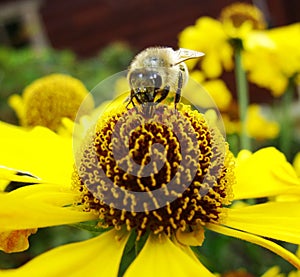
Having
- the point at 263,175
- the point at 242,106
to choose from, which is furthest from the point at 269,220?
the point at 242,106

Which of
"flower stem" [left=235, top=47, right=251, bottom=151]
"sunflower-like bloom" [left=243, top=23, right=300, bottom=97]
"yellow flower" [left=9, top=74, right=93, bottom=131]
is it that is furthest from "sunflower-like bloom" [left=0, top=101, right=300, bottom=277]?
→ "sunflower-like bloom" [left=243, top=23, right=300, bottom=97]

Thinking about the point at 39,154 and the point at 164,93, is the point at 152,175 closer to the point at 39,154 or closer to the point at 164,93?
the point at 164,93

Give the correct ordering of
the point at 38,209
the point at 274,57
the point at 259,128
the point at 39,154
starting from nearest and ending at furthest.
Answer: the point at 38,209
the point at 39,154
the point at 274,57
the point at 259,128

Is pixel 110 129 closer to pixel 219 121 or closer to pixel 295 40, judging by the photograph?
pixel 219 121

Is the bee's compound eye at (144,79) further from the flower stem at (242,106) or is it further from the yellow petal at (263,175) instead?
the flower stem at (242,106)

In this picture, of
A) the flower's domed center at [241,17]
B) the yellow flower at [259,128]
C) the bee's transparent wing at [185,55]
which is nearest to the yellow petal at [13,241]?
the bee's transparent wing at [185,55]
